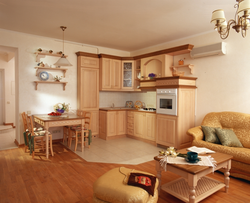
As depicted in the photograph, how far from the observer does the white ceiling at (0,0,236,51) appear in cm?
315

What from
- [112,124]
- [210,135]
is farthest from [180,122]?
[112,124]

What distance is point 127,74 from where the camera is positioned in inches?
242

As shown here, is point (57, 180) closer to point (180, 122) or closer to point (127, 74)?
point (180, 122)

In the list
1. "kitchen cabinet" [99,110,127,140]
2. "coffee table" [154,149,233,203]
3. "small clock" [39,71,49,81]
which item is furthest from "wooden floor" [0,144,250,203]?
"small clock" [39,71,49,81]

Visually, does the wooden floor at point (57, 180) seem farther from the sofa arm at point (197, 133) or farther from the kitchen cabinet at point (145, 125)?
the kitchen cabinet at point (145, 125)

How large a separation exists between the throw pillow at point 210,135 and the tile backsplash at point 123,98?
2200 mm

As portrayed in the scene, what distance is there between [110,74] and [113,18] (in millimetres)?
2328

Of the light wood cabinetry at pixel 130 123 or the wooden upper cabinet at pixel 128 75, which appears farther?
the wooden upper cabinet at pixel 128 75

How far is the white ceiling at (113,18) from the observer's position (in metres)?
3.15

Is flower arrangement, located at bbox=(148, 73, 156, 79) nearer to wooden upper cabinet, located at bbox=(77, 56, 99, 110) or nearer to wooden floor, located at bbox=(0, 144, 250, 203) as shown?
wooden upper cabinet, located at bbox=(77, 56, 99, 110)

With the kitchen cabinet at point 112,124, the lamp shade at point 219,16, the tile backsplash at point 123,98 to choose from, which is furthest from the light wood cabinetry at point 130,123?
the lamp shade at point 219,16

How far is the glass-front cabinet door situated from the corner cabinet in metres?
0.88

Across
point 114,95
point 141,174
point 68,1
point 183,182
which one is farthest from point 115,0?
point 114,95

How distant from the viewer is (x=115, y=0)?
9.86 feet
